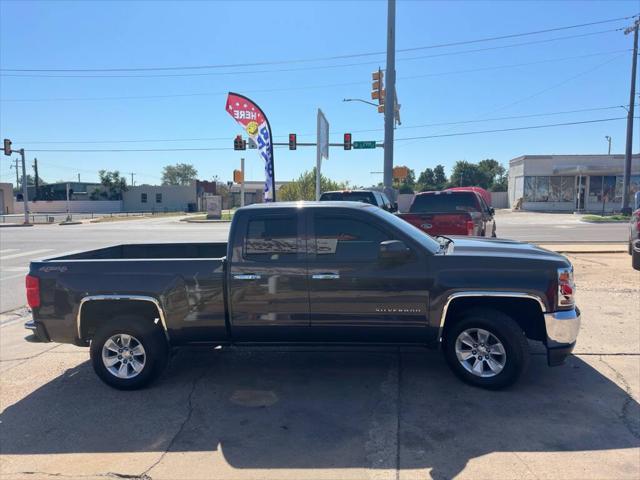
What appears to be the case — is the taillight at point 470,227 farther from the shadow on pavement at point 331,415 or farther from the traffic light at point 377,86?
the traffic light at point 377,86

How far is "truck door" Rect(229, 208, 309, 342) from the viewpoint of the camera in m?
4.67

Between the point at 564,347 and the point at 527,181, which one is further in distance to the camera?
the point at 527,181

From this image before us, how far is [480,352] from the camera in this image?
4.66 meters

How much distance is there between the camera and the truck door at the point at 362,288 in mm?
4570

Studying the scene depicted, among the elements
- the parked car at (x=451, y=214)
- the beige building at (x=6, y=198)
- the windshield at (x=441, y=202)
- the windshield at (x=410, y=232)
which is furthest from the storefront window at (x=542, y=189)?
the beige building at (x=6, y=198)

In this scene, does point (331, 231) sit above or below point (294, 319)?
above

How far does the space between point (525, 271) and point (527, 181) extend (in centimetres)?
5087

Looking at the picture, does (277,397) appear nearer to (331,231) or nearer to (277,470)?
(277,470)

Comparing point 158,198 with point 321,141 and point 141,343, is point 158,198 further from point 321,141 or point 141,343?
point 141,343

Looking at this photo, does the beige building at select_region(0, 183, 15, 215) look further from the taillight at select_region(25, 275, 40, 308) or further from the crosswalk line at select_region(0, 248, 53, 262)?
the taillight at select_region(25, 275, 40, 308)

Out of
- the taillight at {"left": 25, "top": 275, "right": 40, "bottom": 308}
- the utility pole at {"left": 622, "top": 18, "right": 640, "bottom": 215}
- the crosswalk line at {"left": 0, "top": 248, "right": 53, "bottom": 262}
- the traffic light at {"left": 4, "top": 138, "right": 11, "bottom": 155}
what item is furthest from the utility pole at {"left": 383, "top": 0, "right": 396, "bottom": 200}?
the traffic light at {"left": 4, "top": 138, "right": 11, "bottom": 155}

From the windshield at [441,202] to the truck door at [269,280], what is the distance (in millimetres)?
8175

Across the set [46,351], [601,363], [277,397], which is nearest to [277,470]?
[277,397]

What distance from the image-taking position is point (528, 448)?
12.0 feet
